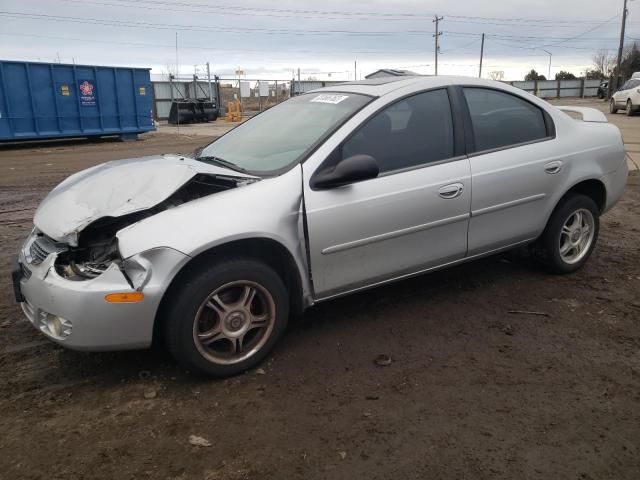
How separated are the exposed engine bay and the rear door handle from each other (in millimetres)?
2315

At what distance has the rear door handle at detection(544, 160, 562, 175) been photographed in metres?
4.11

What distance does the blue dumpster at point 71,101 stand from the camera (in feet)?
56.0

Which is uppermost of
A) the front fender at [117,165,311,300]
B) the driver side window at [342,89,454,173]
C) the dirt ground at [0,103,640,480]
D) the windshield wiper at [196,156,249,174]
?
the driver side window at [342,89,454,173]

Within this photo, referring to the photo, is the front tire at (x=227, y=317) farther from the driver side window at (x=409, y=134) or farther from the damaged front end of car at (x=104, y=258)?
the driver side window at (x=409, y=134)

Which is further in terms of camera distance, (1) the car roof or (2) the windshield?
(1) the car roof

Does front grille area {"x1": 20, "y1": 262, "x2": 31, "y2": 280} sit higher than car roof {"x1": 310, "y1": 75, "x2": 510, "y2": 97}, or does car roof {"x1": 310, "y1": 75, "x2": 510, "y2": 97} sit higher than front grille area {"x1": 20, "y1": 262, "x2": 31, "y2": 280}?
car roof {"x1": 310, "y1": 75, "x2": 510, "y2": 97}

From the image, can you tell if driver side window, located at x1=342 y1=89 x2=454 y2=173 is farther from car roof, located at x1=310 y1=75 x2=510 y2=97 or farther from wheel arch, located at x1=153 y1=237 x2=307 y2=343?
wheel arch, located at x1=153 y1=237 x2=307 y2=343

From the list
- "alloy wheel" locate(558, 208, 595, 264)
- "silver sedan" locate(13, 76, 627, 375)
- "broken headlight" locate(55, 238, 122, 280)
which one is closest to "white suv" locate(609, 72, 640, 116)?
"alloy wheel" locate(558, 208, 595, 264)

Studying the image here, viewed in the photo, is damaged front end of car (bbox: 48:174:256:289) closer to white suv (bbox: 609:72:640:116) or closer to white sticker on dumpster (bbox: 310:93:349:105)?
white sticker on dumpster (bbox: 310:93:349:105)

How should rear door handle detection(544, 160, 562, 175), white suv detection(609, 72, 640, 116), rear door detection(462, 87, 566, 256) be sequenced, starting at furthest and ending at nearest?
1. white suv detection(609, 72, 640, 116)
2. rear door handle detection(544, 160, 562, 175)
3. rear door detection(462, 87, 566, 256)

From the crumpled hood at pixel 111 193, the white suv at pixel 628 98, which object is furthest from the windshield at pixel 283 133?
the white suv at pixel 628 98

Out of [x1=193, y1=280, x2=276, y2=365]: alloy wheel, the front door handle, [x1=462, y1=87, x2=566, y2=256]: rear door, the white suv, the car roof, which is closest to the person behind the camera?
[x1=193, y1=280, x2=276, y2=365]: alloy wheel

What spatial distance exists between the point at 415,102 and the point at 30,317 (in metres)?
2.75

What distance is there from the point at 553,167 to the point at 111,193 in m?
3.18
